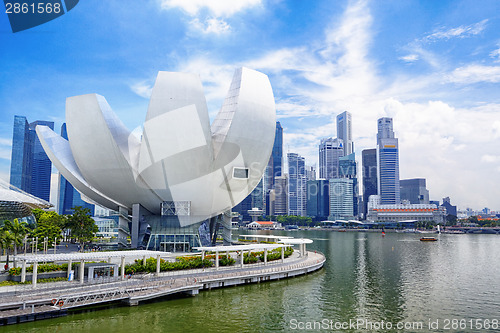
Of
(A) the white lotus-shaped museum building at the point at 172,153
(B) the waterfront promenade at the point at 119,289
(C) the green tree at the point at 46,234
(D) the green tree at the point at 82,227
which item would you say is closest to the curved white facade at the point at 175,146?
(A) the white lotus-shaped museum building at the point at 172,153

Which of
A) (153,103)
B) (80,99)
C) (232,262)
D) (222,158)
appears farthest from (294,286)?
(80,99)

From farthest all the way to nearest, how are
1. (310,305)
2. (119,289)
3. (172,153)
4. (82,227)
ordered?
1. (82,227)
2. (172,153)
3. (310,305)
4. (119,289)

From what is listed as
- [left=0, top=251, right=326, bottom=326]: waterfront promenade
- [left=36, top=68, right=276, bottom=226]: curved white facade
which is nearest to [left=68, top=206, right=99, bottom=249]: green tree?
[left=36, top=68, right=276, bottom=226]: curved white facade

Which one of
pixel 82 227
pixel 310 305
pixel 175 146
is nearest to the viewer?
pixel 310 305

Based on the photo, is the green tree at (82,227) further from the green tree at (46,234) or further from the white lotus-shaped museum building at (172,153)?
the white lotus-shaped museum building at (172,153)

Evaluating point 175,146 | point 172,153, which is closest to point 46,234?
point 172,153

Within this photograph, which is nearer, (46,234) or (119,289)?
(119,289)

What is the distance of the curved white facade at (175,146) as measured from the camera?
44.4m

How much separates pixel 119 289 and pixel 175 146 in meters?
19.2

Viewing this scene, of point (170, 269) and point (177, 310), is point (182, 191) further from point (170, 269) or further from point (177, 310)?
point (177, 310)

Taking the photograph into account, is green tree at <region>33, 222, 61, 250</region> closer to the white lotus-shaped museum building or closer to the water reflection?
the white lotus-shaped museum building

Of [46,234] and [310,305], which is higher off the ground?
[46,234]

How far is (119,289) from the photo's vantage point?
30.8m

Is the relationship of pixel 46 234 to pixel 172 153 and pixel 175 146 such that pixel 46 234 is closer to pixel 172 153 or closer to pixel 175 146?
pixel 172 153
